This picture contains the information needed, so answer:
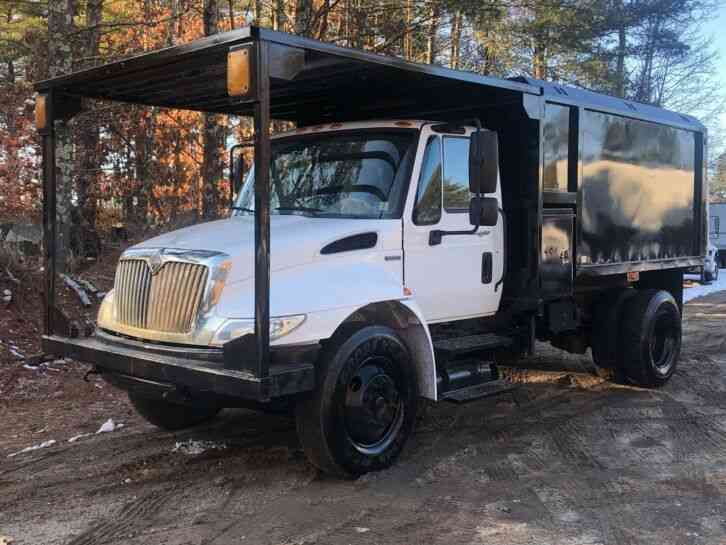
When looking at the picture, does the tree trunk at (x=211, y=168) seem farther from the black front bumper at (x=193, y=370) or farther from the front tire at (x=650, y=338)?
the black front bumper at (x=193, y=370)

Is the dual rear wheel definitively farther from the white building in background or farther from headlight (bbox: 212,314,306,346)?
the white building in background

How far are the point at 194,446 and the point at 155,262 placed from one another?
1.66 m

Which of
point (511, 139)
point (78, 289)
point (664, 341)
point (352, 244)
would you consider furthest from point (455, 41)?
point (352, 244)

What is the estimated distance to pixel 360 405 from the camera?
197 inches

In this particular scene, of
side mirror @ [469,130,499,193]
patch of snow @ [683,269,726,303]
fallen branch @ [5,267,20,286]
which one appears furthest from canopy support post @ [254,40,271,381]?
patch of snow @ [683,269,726,303]

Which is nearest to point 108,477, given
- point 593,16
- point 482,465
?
point 482,465

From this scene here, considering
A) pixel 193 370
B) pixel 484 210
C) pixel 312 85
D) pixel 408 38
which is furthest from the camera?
pixel 408 38

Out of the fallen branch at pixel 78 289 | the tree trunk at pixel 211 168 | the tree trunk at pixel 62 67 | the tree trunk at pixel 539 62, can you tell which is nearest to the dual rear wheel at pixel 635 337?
the fallen branch at pixel 78 289

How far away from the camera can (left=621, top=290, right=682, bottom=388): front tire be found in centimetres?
795

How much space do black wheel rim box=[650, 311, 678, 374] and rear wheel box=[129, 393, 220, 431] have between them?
517 cm

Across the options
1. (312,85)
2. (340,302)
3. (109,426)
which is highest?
(312,85)

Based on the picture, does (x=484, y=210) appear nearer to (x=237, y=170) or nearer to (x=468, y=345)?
(x=468, y=345)

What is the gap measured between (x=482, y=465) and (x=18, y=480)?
3335 mm

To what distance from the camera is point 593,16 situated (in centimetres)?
2169
